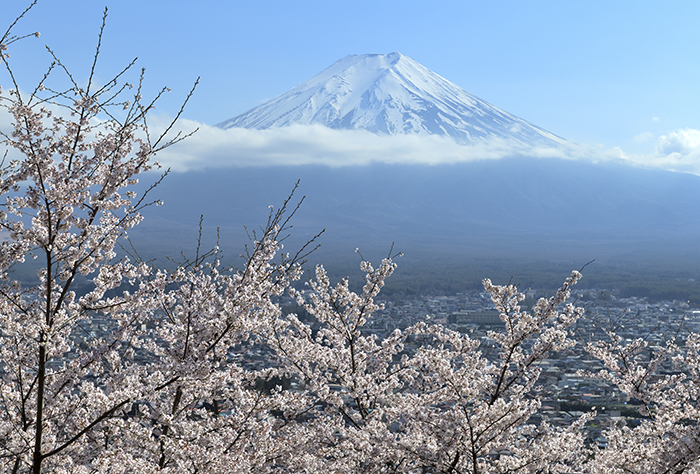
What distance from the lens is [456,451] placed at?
372cm

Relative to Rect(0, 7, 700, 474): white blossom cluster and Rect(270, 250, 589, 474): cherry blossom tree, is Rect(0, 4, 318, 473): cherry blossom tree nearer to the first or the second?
Rect(0, 7, 700, 474): white blossom cluster

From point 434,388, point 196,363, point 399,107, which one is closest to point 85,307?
point 196,363

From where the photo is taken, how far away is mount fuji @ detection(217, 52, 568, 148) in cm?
16562

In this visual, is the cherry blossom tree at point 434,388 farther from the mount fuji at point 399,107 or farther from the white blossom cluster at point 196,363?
the mount fuji at point 399,107

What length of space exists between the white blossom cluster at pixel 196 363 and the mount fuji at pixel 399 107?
159 meters

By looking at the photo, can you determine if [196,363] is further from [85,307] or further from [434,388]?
[434,388]

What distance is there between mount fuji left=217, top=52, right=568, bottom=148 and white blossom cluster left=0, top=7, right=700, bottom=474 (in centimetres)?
15851

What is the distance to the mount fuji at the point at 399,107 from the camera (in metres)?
166

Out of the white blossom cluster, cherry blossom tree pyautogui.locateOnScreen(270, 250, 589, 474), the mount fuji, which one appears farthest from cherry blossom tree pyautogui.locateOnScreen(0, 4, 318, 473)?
the mount fuji

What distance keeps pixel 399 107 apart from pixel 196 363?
572ft

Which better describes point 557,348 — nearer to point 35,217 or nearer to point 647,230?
point 35,217

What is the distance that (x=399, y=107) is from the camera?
171125 mm

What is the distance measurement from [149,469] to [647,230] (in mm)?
139405

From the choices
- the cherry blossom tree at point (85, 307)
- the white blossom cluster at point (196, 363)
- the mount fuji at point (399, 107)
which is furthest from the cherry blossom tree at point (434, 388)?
the mount fuji at point (399, 107)
